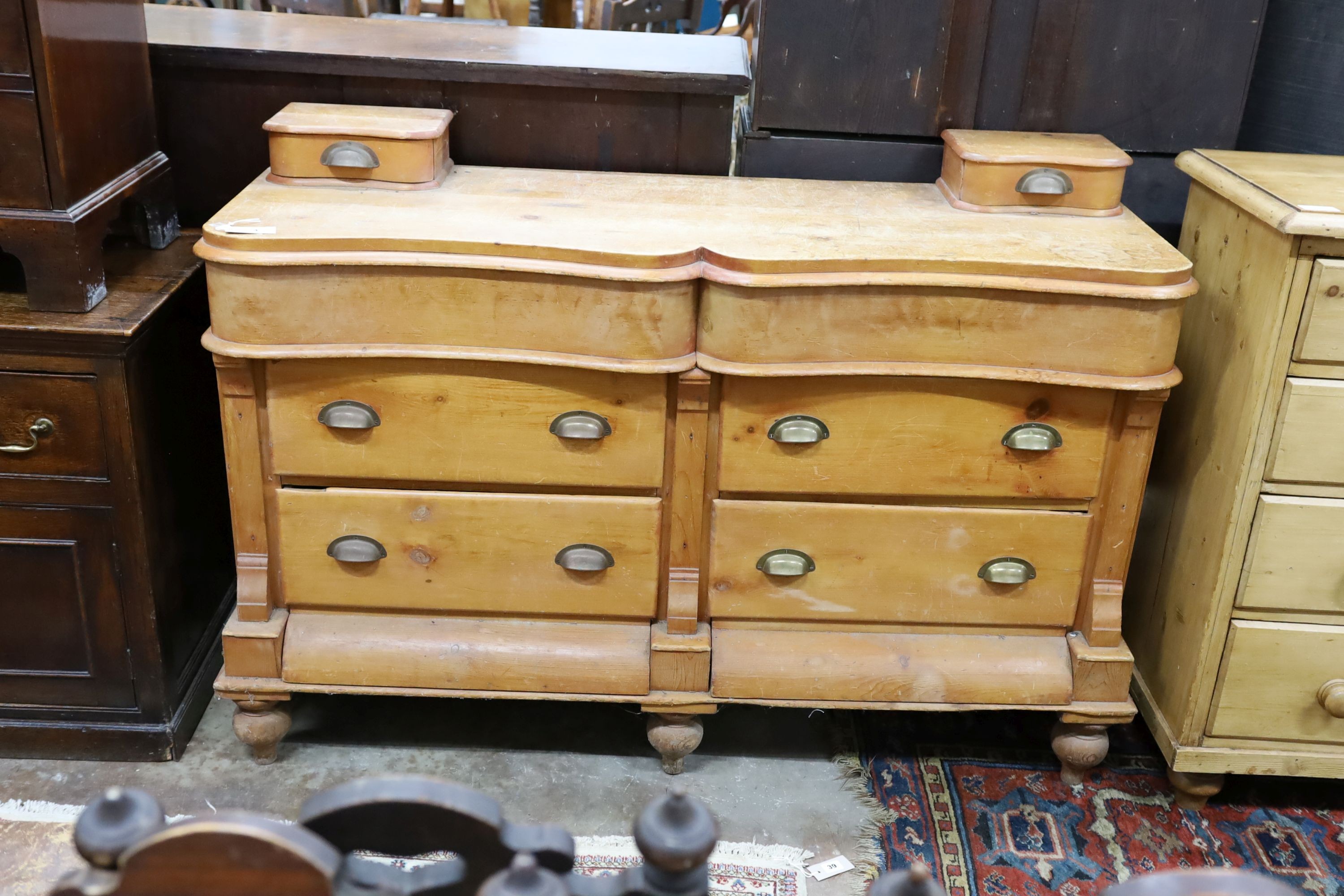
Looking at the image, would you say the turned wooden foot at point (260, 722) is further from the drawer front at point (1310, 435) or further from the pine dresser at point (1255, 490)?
the drawer front at point (1310, 435)

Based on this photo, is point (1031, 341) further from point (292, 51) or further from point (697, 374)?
point (292, 51)

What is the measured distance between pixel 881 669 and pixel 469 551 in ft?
2.41

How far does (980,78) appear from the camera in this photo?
232cm

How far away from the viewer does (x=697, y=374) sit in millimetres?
1922

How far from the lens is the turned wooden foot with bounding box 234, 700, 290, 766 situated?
6.97 ft

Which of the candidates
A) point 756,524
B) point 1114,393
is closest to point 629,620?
point 756,524

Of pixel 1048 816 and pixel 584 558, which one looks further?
pixel 1048 816

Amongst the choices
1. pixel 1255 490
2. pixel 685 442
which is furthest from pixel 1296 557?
pixel 685 442

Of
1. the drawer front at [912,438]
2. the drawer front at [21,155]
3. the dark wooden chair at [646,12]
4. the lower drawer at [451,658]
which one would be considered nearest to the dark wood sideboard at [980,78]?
the drawer front at [912,438]

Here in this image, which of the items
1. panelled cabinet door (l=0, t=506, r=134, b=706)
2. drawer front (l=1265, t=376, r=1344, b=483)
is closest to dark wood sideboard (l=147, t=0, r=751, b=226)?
panelled cabinet door (l=0, t=506, r=134, b=706)

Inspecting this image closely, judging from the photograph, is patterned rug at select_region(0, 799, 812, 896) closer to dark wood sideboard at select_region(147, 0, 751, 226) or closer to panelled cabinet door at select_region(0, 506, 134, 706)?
panelled cabinet door at select_region(0, 506, 134, 706)

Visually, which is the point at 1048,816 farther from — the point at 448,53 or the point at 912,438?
the point at 448,53

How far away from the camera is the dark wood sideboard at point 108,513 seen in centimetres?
194

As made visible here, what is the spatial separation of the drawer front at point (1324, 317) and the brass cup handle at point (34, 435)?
6.43ft
